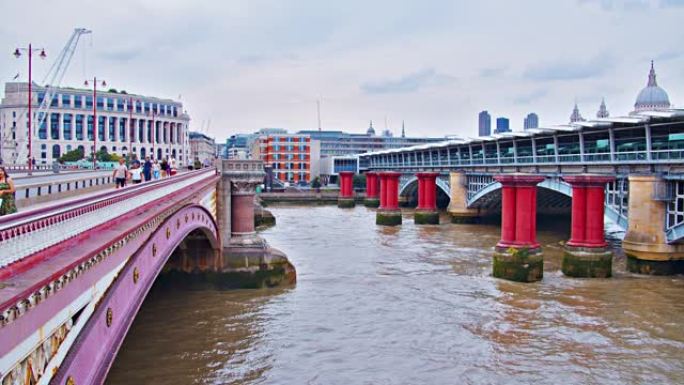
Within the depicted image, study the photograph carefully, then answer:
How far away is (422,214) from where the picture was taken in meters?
57.1

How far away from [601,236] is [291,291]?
45.5ft

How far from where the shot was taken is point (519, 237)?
2925 centimetres

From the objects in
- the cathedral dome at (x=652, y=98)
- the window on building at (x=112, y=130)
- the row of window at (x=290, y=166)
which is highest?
the cathedral dome at (x=652, y=98)

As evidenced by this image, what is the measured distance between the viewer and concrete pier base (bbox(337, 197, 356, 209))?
83938mm

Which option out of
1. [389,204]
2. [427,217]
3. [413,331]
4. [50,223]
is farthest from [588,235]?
[389,204]

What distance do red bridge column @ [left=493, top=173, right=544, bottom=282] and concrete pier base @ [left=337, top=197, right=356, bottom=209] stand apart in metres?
53.3

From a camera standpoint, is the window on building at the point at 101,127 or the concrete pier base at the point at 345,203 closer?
the concrete pier base at the point at 345,203

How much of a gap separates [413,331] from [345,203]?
A: 6426 centimetres

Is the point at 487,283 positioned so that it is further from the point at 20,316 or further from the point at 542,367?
the point at 20,316

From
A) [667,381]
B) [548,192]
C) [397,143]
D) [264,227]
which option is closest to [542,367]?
[667,381]

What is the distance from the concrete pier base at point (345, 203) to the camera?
83.9 m

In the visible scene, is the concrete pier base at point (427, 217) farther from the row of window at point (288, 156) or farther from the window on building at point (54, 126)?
the window on building at point (54, 126)

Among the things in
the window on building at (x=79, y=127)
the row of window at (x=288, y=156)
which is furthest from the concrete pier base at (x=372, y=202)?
the window on building at (x=79, y=127)

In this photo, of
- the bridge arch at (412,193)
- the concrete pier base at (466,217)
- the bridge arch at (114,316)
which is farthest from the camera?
the bridge arch at (412,193)
